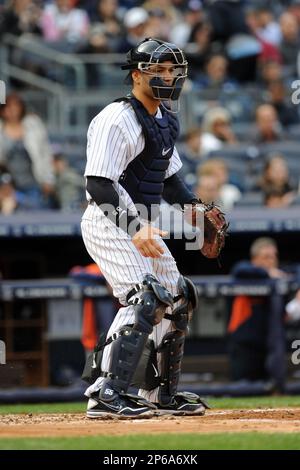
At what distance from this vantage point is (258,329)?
1020cm

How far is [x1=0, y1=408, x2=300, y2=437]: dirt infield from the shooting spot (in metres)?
5.42

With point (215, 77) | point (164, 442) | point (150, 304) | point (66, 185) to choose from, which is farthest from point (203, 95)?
point (164, 442)

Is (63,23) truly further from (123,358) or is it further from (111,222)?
(123,358)

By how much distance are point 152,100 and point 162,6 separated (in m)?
8.02

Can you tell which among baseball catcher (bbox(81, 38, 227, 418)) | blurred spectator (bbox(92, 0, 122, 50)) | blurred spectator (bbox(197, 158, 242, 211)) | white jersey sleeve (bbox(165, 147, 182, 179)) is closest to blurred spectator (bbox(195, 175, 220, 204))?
blurred spectator (bbox(197, 158, 242, 211))

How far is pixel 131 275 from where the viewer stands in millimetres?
5922

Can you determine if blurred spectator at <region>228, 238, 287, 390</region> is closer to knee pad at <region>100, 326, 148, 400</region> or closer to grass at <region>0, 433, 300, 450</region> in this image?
knee pad at <region>100, 326, 148, 400</region>

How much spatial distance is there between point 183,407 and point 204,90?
6913 millimetres

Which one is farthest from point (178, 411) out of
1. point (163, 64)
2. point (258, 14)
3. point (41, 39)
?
point (258, 14)

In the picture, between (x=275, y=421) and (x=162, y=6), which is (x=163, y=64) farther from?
(x=162, y=6)

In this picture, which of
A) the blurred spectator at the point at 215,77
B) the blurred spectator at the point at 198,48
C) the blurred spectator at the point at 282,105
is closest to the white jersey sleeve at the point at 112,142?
the blurred spectator at the point at 282,105

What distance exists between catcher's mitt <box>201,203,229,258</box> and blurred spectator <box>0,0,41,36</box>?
274 inches

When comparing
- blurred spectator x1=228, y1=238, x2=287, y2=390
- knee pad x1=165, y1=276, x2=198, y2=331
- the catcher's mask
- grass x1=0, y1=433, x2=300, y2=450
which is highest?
the catcher's mask

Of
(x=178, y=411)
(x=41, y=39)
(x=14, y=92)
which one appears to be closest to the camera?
(x=178, y=411)
